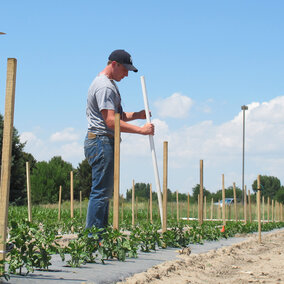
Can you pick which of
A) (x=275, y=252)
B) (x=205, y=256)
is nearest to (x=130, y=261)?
(x=205, y=256)

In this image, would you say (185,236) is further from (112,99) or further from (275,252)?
(112,99)

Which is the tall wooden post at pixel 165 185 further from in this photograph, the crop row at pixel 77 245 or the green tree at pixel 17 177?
the green tree at pixel 17 177

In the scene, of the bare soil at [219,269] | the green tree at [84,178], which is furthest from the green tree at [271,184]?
the bare soil at [219,269]

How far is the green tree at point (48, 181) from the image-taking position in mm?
43400

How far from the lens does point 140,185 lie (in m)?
97.9

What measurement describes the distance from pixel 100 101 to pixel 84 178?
4441 cm

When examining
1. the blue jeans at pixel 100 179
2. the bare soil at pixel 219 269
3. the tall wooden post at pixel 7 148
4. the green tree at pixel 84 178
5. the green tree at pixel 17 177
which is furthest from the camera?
the green tree at pixel 84 178

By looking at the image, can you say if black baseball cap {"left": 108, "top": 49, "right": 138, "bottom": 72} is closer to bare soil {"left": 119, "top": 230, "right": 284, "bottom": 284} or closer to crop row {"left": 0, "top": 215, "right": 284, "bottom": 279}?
crop row {"left": 0, "top": 215, "right": 284, "bottom": 279}

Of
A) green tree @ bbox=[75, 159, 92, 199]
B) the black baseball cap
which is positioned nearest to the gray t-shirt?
the black baseball cap

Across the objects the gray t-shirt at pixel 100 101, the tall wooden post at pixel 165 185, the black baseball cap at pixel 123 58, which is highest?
the black baseball cap at pixel 123 58

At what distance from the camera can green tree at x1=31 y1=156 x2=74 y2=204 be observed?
43.4 metres

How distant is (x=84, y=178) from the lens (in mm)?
49094

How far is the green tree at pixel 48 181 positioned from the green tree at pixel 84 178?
164 centimetres

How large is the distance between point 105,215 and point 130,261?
0.56 m
